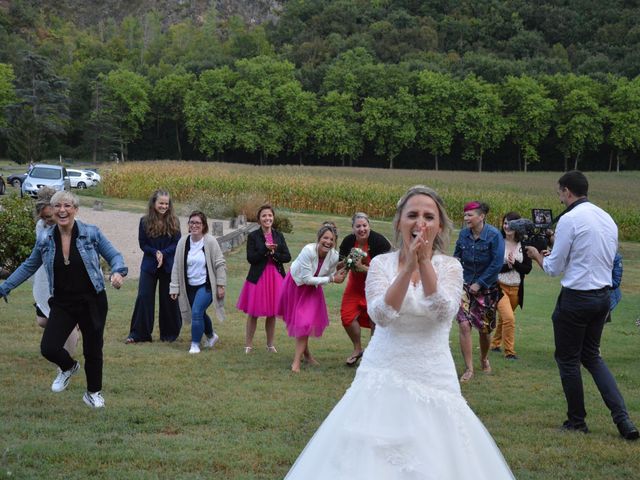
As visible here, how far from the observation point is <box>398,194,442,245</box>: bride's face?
4230 mm

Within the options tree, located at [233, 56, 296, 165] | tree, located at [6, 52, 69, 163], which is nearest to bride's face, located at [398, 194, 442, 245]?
tree, located at [6, 52, 69, 163]

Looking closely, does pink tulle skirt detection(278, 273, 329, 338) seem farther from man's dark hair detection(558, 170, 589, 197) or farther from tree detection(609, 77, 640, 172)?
tree detection(609, 77, 640, 172)

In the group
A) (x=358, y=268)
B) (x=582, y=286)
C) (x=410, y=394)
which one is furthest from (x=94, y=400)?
(x=582, y=286)

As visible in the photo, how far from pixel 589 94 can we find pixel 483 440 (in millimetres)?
102646

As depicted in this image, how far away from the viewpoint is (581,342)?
22.5ft

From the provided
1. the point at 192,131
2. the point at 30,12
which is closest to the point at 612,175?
the point at 192,131

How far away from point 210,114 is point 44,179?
57.0 metres

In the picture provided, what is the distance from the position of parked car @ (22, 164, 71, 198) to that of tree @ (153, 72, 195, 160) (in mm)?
59351

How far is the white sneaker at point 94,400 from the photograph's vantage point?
7.39 meters

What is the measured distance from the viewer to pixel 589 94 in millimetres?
99500

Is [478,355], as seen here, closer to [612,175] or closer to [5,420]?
[5,420]

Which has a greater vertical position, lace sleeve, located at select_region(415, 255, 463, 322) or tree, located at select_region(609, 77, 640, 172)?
tree, located at select_region(609, 77, 640, 172)

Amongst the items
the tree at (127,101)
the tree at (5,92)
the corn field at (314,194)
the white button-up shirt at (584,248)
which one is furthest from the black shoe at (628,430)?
the tree at (127,101)

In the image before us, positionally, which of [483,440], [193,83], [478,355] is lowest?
[478,355]
